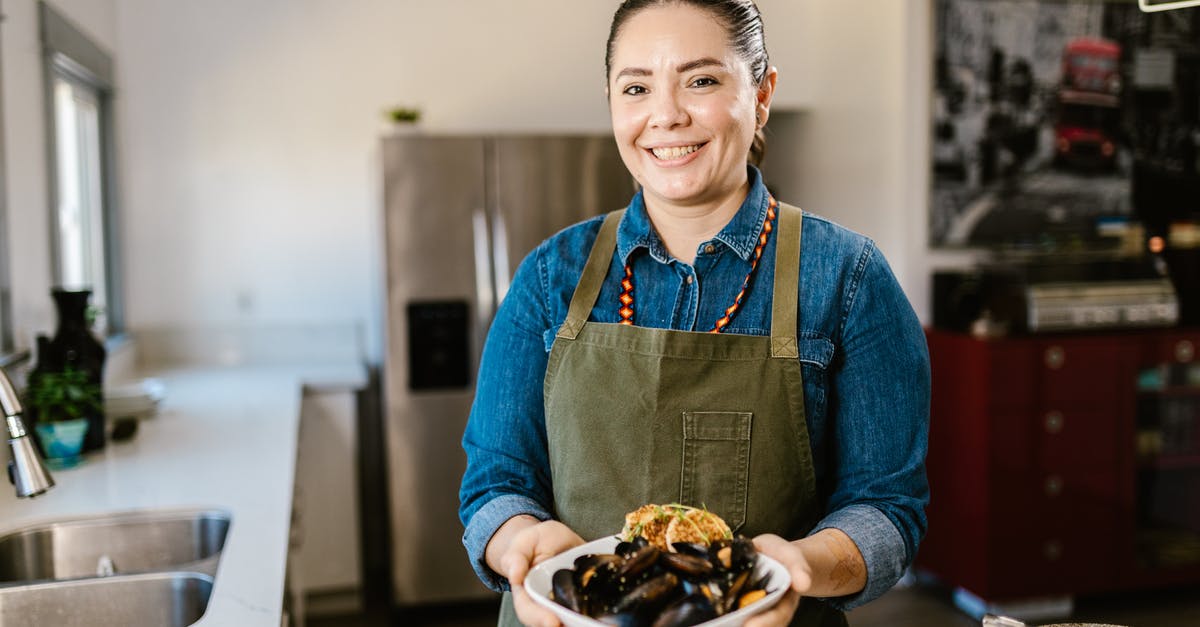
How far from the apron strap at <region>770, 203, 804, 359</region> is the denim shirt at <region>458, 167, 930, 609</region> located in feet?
0.04

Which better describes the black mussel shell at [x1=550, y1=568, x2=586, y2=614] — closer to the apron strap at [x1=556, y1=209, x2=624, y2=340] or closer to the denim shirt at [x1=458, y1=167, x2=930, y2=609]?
the denim shirt at [x1=458, y1=167, x2=930, y2=609]

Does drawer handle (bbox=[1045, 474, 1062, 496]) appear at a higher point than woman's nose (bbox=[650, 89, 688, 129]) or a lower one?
lower

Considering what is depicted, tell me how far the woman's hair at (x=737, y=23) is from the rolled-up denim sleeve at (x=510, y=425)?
331 mm

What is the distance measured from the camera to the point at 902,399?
1.24 meters

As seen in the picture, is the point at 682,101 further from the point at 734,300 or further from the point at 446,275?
the point at 446,275

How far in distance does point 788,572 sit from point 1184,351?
11.0 feet

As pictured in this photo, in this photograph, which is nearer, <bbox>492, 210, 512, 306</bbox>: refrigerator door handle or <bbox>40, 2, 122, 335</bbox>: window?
<bbox>40, 2, 122, 335</bbox>: window

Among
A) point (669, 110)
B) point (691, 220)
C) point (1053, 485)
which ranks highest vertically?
point (669, 110)

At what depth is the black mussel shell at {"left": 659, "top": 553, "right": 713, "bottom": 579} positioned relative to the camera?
3.34ft

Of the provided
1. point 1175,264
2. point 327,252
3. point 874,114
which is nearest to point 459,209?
point 327,252

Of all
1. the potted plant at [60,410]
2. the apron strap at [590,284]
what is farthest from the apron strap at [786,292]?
the potted plant at [60,410]

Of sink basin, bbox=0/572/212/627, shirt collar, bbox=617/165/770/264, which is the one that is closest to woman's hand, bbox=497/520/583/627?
shirt collar, bbox=617/165/770/264

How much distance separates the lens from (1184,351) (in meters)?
3.77

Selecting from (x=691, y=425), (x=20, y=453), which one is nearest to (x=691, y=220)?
(x=691, y=425)
